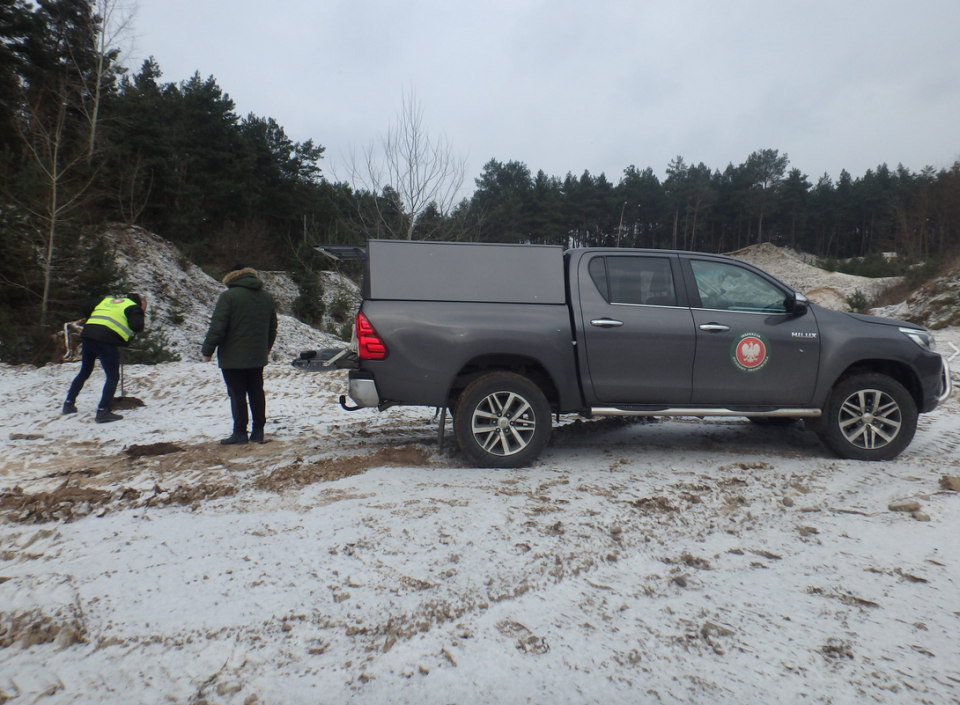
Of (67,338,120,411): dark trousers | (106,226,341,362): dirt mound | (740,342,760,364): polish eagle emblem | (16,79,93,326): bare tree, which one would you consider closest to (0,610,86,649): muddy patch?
(67,338,120,411): dark trousers

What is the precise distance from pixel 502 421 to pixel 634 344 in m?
1.34

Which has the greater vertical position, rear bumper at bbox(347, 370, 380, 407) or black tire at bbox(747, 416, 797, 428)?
rear bumper at bbox(347, 370, 380, 407)

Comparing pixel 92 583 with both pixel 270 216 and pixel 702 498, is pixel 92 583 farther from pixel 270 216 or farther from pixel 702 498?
pixel 270 216

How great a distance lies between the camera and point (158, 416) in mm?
7473

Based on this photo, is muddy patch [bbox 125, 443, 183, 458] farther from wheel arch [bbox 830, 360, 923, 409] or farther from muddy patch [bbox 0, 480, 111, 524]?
wheel arch [bbox 830, 360, 923, 409]

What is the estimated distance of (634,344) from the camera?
17.3 feet

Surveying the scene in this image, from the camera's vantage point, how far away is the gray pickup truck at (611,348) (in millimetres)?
5082

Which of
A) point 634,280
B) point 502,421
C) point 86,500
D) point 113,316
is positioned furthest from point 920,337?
point 113,316

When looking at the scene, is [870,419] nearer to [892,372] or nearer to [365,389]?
[892,372]

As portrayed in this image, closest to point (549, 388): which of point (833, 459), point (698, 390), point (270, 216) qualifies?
point (698, 390)

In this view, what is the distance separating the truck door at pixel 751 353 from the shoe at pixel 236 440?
14.3ft

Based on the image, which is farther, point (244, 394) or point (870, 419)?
point (244, 394)

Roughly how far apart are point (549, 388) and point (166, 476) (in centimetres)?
328

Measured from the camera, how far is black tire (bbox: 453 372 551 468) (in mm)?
5086
